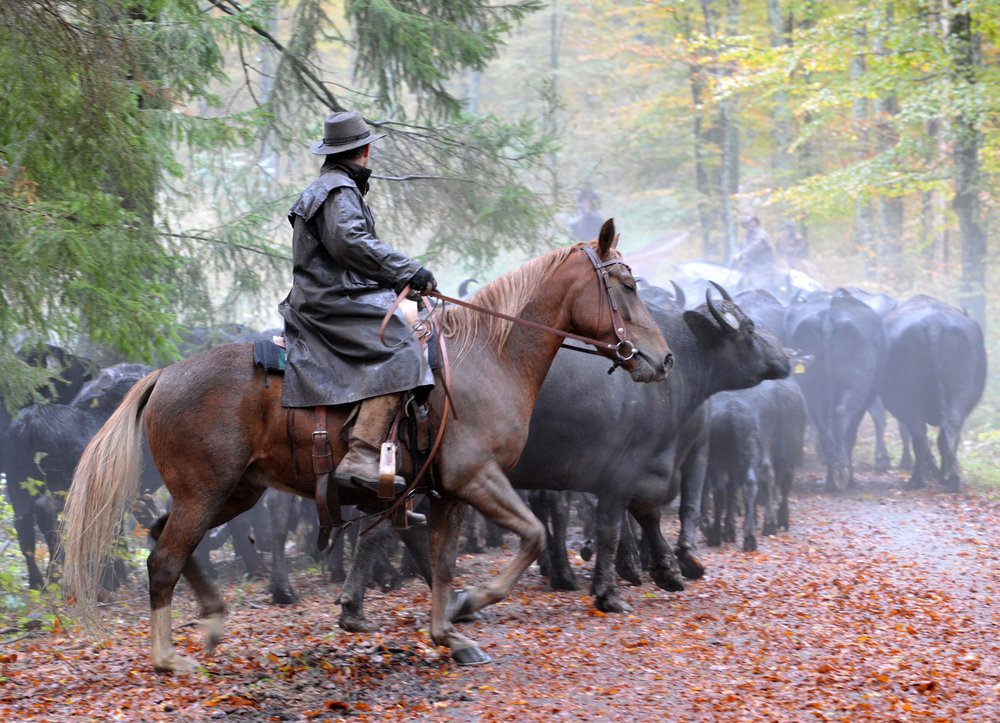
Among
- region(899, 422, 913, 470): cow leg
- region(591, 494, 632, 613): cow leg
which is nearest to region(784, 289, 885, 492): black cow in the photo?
region(899, 422, 913, 470): cow leg

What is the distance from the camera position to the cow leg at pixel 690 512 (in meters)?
10.3

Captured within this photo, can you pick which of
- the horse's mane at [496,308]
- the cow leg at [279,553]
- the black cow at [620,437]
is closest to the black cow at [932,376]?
the black cow at [620,437]

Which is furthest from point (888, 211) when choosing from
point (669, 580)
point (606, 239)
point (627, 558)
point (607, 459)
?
point (606, 239)

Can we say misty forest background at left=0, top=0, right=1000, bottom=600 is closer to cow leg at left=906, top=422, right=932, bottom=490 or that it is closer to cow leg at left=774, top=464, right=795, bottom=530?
cow leg at left=906, top=422, right=932, bottom=490

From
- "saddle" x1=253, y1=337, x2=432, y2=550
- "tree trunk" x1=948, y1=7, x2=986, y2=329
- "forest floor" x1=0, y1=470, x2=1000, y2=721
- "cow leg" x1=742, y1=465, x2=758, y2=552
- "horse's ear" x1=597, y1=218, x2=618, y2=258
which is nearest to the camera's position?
"forest floor" x1=0, y1=470, x2=1000, y2=721

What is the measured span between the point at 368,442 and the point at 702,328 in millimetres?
4866

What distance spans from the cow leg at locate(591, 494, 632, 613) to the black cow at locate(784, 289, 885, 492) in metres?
7.79

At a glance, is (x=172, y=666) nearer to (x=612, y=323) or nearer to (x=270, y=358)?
(x=270, y=358)

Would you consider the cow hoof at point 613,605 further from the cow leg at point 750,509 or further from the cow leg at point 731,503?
the cow leg at point 731,503

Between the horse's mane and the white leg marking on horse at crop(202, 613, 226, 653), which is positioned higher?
the horse's mane

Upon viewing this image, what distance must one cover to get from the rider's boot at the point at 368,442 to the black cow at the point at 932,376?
11581 millimetres

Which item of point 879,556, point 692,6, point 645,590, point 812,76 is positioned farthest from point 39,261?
point 692,6

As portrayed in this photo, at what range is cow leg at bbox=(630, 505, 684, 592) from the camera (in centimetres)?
947

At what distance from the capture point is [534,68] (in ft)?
136
